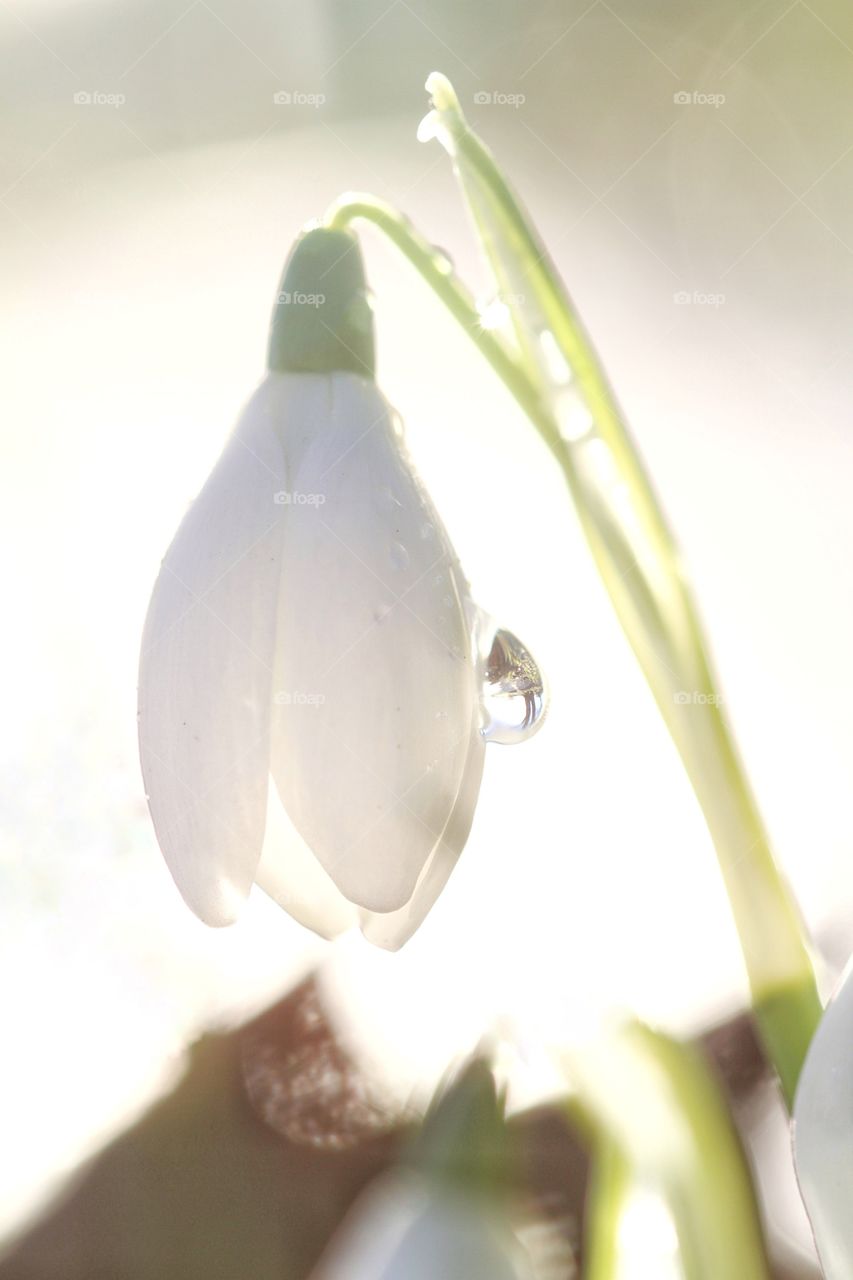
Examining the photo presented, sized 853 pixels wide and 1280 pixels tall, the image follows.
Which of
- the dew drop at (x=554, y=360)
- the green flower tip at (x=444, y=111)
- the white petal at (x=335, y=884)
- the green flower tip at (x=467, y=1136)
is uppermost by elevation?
the green flower tip at (x=444, y=111)

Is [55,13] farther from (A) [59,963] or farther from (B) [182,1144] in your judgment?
(B) [182,1144]

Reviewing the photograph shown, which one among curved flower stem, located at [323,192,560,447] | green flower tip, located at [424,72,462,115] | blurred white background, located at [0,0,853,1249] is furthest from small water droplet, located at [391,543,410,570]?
blurred white background, located at [0,0,853,1249]

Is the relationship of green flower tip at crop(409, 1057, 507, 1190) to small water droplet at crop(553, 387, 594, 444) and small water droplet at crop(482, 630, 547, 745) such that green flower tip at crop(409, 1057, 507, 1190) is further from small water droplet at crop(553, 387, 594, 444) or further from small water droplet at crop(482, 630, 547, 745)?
small water droplet at crop(553, 387, 594, 444)

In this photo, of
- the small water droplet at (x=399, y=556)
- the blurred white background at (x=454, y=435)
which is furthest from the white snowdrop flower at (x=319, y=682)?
the blurred white background at (x=454, y=435)

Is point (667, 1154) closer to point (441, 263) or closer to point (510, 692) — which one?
point (510, 692)

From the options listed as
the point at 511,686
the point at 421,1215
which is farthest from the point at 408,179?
the point at 421,1215

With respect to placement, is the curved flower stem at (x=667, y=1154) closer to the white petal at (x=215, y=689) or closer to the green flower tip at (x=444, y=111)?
the white petal at (x=215, y=689)

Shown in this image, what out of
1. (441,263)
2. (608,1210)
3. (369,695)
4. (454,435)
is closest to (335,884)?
(369,695)
